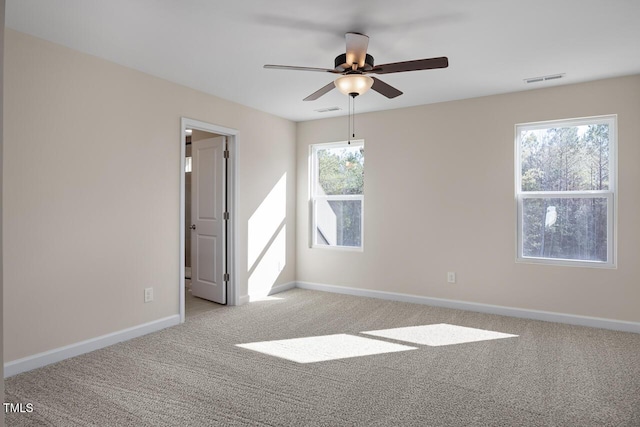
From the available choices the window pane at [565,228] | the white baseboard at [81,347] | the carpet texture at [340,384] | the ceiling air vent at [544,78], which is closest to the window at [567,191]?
the window pane at [565,228]

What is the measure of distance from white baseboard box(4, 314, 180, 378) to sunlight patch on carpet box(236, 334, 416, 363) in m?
0.97

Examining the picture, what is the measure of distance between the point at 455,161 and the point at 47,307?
4257 millimetres

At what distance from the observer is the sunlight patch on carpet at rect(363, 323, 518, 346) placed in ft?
11.6

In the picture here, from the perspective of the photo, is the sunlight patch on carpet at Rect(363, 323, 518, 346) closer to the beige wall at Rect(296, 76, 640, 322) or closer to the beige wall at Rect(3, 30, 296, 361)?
the beige wall at Rect(296, 76, 640, 322)

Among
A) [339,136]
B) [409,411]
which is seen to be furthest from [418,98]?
[409,411]

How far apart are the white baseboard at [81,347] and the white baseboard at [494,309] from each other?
2295 mm

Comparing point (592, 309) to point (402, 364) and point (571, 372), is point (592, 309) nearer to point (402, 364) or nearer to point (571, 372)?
point (571, 372)

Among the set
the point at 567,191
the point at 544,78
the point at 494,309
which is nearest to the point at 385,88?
the point at 544,78

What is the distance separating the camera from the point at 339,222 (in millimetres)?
5559

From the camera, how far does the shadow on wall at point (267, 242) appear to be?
5062 mm

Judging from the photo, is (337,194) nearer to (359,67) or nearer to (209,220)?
(209,220)

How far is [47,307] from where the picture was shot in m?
2.97

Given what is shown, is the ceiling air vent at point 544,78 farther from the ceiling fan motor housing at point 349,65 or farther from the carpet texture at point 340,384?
the carpet texture at point 340,384

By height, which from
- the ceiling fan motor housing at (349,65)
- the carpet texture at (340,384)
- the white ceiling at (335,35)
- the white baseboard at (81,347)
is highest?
the white ceiling at (335,35)
